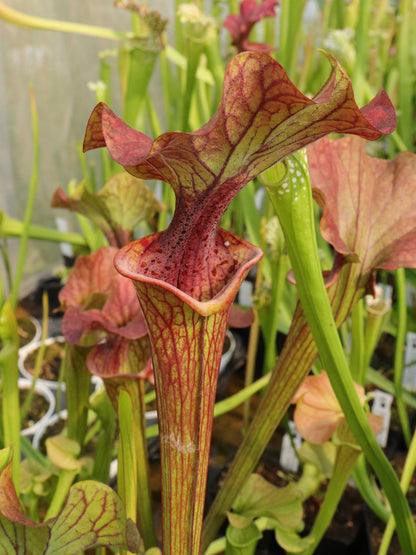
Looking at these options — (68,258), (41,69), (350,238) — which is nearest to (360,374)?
(350,238)

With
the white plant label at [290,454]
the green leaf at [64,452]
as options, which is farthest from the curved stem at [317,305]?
the white plant label at [290,454]

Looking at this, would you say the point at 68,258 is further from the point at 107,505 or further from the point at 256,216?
the point at 107,505

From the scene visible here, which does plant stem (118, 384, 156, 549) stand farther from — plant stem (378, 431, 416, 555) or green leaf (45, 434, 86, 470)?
plant stem (378, 431, 416, 555)

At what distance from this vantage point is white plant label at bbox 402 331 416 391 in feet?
3.56

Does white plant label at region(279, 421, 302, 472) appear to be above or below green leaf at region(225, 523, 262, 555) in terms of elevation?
below

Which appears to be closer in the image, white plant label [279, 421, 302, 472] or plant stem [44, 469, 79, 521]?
plant stem [44, 469, 79, 521]

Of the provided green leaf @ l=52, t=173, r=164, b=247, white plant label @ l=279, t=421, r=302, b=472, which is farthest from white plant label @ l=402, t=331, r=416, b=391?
green leaf @ l=52, t=173, r=164, b=247

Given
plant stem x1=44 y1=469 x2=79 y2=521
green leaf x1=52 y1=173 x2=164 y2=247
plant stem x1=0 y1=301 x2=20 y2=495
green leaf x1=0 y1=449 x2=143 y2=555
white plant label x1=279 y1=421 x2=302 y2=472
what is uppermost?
green leaf x1=52 y1=173 x2=164 y2=247

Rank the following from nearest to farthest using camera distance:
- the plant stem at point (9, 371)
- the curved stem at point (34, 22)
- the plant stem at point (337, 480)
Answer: the plant stem at point (9, 371) → the plant stem at point (337, 480) → the curved stem at point (34, 22)

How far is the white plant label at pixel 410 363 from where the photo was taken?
1.08 meters

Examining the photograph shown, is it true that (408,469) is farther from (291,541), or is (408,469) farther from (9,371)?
(9,371)

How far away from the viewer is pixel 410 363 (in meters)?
1.06

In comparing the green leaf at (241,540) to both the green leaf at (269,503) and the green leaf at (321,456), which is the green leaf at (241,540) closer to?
the green leaf at (269,503)

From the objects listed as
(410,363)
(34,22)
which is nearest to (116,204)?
(34,22)
